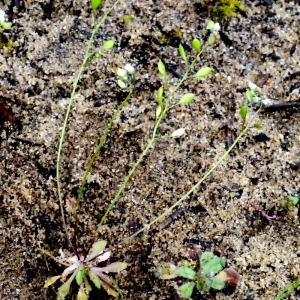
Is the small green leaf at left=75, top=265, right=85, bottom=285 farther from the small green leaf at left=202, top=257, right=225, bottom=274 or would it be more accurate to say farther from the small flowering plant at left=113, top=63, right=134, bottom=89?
the small flowering plant at left=113, top=63, right=134, bottom=89

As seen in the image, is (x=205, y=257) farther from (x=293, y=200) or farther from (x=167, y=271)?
(x=293, y=200)

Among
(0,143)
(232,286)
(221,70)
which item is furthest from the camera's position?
(221,70)

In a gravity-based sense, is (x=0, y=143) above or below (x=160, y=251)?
above

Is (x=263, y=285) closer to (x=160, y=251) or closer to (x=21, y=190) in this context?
(x=160, y=251)

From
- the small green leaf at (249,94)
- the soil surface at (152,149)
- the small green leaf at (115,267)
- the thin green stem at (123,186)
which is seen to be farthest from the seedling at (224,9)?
the small green leaf at (115,267)

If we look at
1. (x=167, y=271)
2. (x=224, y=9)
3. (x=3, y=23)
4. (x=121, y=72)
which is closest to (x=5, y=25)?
(x=3, y=23)

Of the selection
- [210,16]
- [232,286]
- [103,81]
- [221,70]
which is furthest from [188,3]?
[232,286]

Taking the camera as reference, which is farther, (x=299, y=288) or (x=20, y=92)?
(x=20, y=92)
